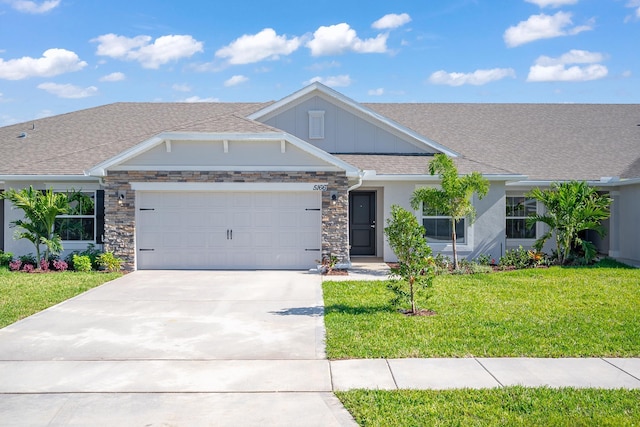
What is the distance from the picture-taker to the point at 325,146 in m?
18.8

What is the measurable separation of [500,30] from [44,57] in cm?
1886

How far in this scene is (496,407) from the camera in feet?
18.8

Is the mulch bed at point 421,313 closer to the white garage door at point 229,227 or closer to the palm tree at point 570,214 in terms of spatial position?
the white garage door at point 229,227

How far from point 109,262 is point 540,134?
50.5 ft

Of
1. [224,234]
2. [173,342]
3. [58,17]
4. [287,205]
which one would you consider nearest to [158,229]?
[224,234]

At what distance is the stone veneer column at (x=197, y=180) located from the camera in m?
15.7

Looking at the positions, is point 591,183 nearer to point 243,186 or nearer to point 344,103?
point 344,103

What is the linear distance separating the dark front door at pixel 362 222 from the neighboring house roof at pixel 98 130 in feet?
15.2

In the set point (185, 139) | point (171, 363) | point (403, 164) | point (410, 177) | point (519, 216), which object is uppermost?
point (185, 139)

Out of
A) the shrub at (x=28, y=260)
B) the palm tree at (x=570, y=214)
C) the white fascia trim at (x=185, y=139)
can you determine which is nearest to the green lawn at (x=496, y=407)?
the white fascia trim at (x=185, y=139)

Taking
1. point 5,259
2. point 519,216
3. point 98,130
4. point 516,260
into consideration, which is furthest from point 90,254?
point 519,216

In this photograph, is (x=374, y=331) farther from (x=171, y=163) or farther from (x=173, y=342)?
(x=171, y=163)

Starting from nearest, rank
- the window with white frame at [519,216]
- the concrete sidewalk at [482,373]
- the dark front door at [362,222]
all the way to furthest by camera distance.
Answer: the concrete sidewalk at [482,373], the window with white frame at [519,216], the dark front door at [362,222]

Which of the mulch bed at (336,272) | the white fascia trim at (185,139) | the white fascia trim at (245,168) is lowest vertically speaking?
the mulch bed at (336,272)
